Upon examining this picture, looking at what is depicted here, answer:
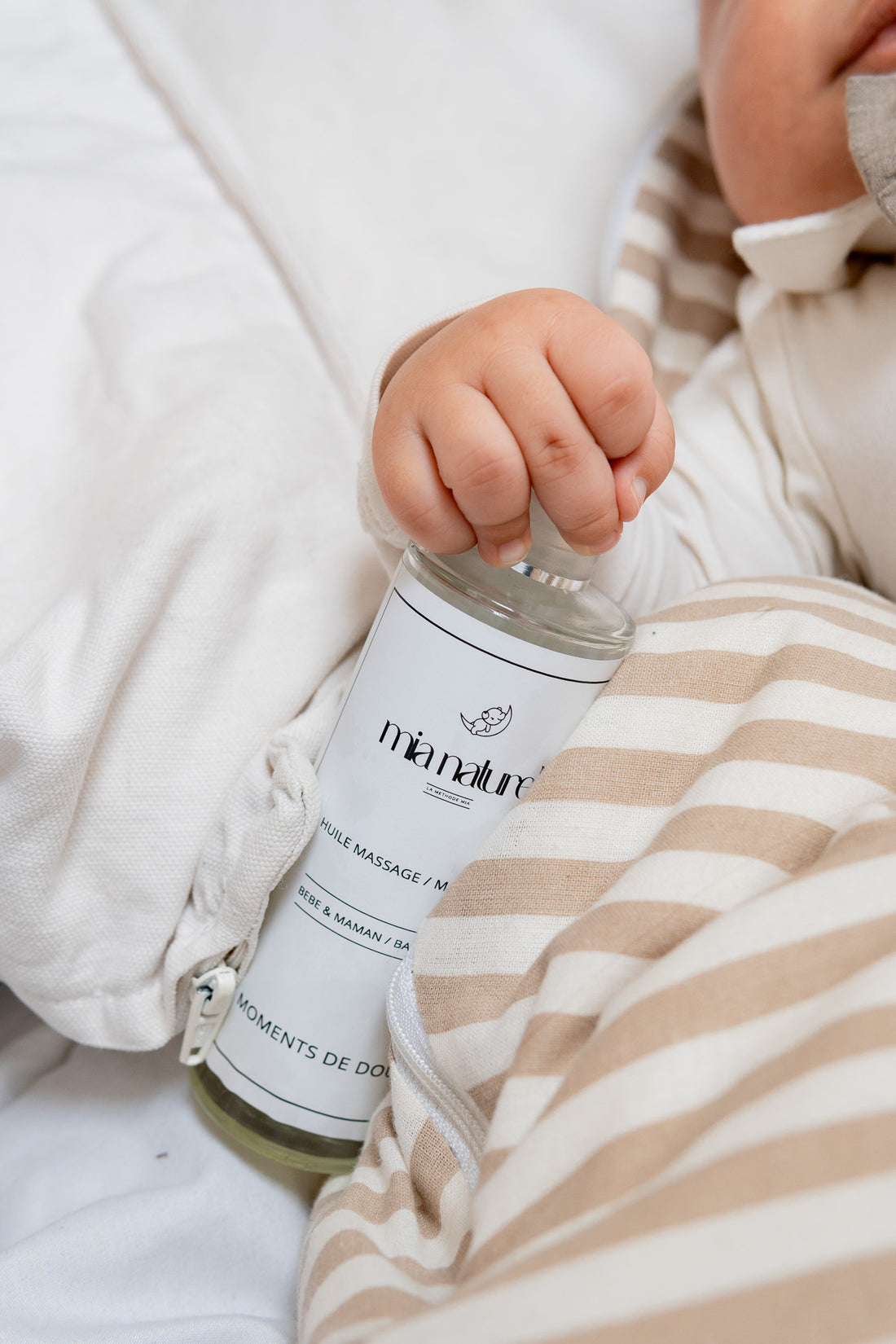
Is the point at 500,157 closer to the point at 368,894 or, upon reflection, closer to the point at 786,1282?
the point at 368,894

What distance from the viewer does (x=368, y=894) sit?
0.48m

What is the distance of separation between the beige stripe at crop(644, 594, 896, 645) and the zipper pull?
0.25 m

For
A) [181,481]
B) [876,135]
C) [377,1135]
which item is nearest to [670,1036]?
[377,1135]

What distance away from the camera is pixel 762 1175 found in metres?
0.28

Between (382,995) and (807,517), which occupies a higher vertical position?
(807,517)

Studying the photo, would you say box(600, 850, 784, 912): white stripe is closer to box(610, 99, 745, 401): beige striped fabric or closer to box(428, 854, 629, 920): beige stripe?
box(428, 854, 629, 920): beige stripe

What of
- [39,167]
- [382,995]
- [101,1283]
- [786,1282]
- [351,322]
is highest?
[39,167]

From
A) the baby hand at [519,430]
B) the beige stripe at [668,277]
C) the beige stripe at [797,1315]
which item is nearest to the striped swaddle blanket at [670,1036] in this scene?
the beige stripe at [797,1315]

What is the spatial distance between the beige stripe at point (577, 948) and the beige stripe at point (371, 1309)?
0.33 ft

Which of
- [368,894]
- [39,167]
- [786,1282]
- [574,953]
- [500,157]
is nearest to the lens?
[786,1282]

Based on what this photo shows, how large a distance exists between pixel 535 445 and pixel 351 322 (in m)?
0.33

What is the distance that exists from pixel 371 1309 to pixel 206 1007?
0.19 metres

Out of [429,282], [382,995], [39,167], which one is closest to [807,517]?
[429,282]

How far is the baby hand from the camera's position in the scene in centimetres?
41
